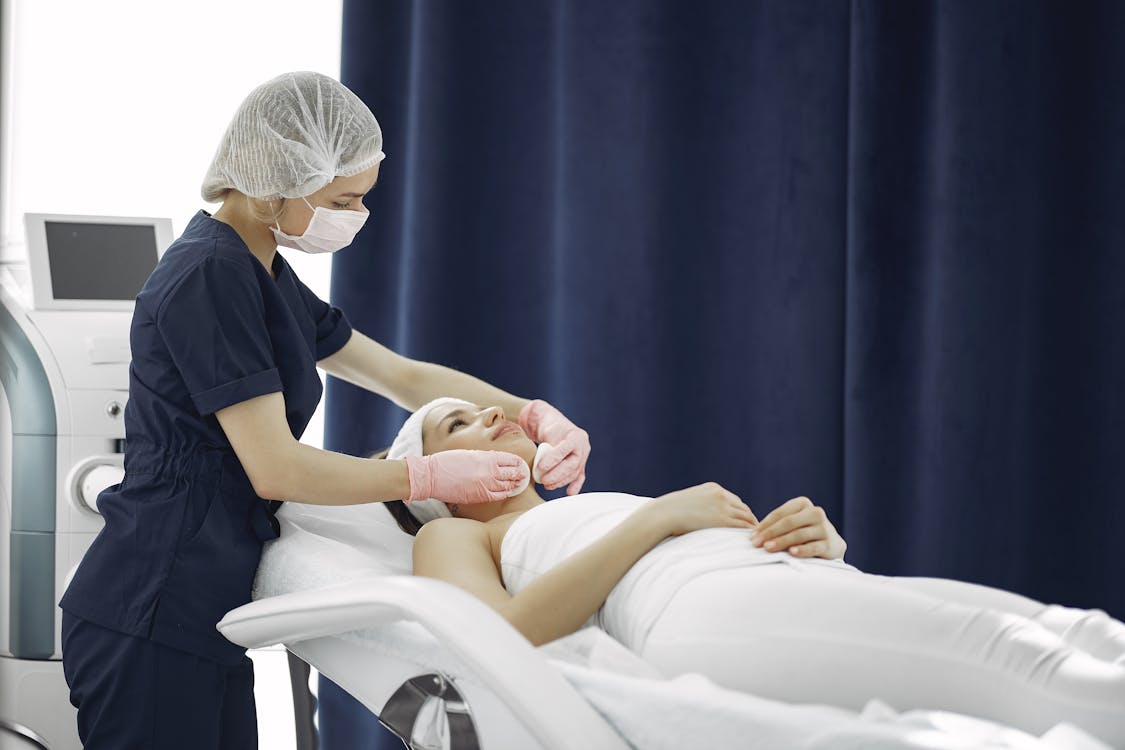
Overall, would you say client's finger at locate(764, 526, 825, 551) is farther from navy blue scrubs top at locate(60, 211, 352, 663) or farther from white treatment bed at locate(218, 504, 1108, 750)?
navy blue scrubs top at locate(60, 211, 352, 663)

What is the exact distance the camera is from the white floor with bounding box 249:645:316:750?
8.19 feet

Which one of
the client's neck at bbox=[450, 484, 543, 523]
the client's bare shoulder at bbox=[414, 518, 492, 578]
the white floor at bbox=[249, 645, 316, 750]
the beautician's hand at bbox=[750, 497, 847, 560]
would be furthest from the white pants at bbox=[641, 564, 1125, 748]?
the white floor at bbox=[249, 645, 316, 750]

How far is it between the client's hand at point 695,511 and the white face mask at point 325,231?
0.58 m

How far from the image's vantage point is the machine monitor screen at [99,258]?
1.82 meters

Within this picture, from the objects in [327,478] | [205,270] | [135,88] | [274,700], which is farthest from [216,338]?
[274,700]

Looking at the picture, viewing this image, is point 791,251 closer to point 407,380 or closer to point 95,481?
point 407,380

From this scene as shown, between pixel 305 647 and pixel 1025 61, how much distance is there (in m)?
1.95

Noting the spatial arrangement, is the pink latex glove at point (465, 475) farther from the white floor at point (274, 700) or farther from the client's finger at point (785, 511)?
the white floor at point (274, 700)

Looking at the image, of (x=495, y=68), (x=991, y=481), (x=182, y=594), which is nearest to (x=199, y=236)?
(x=182, y=594)

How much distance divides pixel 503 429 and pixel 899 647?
78 cm

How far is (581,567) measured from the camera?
1.21 m

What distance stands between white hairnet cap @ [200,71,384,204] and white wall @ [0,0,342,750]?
1.13 m

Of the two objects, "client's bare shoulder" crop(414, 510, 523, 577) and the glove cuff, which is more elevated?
the glove cuff

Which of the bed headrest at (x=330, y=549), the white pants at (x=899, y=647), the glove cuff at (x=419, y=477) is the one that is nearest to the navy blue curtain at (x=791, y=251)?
the bed headrest at (x=330, y=549)
